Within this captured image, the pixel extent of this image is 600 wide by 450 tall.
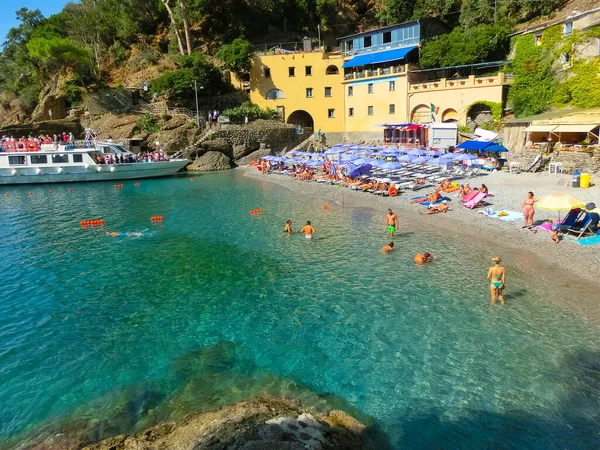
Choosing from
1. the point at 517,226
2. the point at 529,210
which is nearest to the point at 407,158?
the point at 517,226

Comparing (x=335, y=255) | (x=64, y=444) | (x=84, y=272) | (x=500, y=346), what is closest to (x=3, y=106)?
(x=84, y=272)

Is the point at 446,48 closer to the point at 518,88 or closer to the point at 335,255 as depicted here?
the point at 518,88

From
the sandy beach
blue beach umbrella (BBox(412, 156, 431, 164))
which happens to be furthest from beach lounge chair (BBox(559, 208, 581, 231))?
blue beach umbrella (BBox(412, 156, 431, 164))

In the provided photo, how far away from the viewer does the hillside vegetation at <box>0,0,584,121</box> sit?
4444cm

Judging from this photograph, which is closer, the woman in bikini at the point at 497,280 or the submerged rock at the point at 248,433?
the submerged rock at the point at 248,433

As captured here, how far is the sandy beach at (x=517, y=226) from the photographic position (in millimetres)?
12969

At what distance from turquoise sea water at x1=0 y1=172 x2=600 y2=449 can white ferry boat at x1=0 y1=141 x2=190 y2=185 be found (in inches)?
771

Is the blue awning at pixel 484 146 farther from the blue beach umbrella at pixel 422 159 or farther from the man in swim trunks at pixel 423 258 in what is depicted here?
the man in swim trunks at pixel 423 258

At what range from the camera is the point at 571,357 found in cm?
928

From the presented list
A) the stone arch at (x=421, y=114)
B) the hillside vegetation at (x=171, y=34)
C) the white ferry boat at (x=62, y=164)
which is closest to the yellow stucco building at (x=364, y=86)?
the stone arch at (x=421, y=114)

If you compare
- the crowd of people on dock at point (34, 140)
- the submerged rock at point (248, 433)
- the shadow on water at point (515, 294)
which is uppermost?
the crowd of people on dock at point (34, 140)

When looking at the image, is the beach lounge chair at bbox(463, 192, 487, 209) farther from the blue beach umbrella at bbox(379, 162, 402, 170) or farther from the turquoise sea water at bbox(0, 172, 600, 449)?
the blue beach umbrella at bbox(379, 162, 402, 170)

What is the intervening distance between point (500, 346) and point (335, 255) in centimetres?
749

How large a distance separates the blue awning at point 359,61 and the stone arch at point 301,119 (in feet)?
24.7
